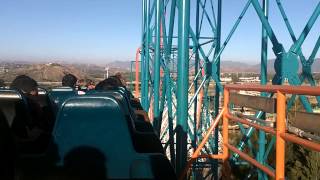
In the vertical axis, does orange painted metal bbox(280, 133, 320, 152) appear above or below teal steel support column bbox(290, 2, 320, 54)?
below

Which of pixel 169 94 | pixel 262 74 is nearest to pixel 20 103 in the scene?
pixel 169 94

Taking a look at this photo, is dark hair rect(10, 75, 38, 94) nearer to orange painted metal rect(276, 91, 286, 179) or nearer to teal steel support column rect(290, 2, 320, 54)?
teal steel support column rect(290, 2, 320, 54)

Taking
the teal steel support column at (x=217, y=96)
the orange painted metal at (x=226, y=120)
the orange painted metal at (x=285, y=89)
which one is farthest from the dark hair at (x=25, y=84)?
the teal steel support column at (x=217, y=96)

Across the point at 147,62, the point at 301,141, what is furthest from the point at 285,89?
the point at 147,62

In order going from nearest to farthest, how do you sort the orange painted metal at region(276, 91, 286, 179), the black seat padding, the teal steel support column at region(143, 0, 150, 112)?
the orange painted metal at region(276, 91, 286, 179) → the black seat padding → the teal steel support column at region(143, 0, 150, 112)

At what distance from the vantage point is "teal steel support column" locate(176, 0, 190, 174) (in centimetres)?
527

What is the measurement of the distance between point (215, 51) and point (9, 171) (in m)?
7.66

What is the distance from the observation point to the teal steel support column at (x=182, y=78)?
5270mm

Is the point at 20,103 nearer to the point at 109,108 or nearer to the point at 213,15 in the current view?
the point at 109,108

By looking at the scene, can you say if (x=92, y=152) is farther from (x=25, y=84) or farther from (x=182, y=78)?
(x=25, y=84)

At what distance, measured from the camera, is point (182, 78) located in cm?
541

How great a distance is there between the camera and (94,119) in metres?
3.50

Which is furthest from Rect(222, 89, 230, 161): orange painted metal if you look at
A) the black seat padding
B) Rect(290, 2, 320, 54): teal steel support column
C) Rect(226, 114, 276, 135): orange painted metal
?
Rect(290, 2, 320, 54): teal steel support column

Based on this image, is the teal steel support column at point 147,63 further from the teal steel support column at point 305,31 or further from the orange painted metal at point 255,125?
the orange painted metal at point 255,125
